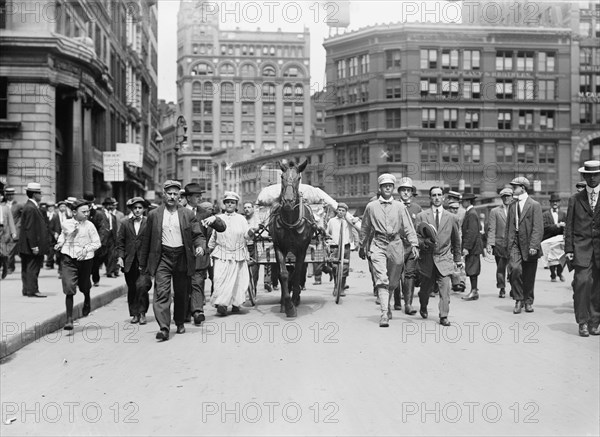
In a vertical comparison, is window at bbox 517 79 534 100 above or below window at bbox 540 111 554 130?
above

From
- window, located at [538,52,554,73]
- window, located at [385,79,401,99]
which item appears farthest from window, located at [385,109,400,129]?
window, located at [538,52,554,73]

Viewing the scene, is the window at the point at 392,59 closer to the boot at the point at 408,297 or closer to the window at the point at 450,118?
the window at the point at 450,118

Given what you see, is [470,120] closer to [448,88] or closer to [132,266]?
[448,88]

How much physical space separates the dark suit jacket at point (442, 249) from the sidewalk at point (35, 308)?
18.3 feet

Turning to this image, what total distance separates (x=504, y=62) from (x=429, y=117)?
1033 cm

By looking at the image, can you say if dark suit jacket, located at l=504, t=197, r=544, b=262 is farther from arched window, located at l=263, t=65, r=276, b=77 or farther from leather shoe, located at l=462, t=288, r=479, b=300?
arched window, located at l=263, t=65, r=276, b=77

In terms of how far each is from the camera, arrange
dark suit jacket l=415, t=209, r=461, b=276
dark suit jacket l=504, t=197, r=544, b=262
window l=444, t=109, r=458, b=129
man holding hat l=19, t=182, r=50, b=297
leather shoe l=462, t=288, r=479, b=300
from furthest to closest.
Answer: window l=444, t=109, r=458, b=129 → leather shoe l=462, t=288, r=479, b=300 → man holding hat l=19, t=182, r=50, b=297 → dark suit jacket l=504, t=197, r=544, b=262 → dark suit jacket l=415, t=209, r=461, b=276

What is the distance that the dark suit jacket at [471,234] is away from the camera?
14953 mm

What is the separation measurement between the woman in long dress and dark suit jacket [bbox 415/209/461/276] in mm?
2898

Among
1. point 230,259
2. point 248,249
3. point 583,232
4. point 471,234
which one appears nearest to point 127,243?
point 230,259

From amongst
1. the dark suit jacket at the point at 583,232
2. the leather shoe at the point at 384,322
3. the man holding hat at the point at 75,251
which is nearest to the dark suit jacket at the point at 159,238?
the man holding hat at the point at 75,251

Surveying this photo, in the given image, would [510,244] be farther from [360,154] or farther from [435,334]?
[360,154]

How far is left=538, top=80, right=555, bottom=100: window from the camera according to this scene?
7438 centimetres

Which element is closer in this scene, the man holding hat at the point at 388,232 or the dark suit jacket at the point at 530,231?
the man holding hat at the point at 388,232
